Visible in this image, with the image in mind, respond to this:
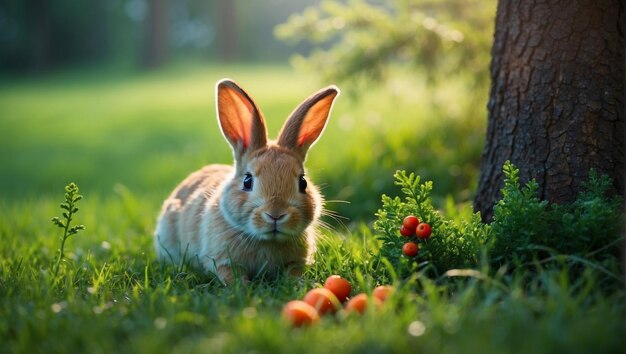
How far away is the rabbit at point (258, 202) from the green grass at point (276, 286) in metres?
0.18

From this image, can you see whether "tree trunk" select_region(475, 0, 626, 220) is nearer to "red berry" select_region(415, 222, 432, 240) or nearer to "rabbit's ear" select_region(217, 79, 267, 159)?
"red berry" select_region(415, 222, 432, 240)

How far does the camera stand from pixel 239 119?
4.11 m

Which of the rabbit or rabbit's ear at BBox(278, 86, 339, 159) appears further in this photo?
rabbit's ear at BBox(278, 86, 339, 159)

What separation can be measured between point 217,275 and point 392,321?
1.58 m

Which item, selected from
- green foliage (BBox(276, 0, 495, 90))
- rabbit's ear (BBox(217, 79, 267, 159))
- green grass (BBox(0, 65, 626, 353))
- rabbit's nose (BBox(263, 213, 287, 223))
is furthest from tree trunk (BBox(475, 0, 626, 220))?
green foliage (BBox(276, 0, 495, 90))

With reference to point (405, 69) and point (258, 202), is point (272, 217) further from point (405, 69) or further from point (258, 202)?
point (405, 69)

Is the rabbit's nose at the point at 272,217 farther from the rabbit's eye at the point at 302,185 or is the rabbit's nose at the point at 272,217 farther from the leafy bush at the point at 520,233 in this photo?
the leafy bush at the point at 520,233

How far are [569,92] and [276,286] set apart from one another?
2.09 meters

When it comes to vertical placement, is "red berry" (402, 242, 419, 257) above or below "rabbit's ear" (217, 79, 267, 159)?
below

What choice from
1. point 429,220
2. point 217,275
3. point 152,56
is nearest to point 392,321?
point 429,220

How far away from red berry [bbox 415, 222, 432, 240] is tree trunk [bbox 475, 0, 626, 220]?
2.91 feet

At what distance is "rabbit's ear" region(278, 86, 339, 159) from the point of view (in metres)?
4.02

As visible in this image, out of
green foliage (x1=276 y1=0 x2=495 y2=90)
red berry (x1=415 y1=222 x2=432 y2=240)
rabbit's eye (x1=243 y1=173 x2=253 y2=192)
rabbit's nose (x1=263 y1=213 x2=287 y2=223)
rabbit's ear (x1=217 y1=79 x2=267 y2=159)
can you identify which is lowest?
rabbit's nose (x1=263 y1=213 x2=287 y2=223)

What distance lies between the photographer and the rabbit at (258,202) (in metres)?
3.65
